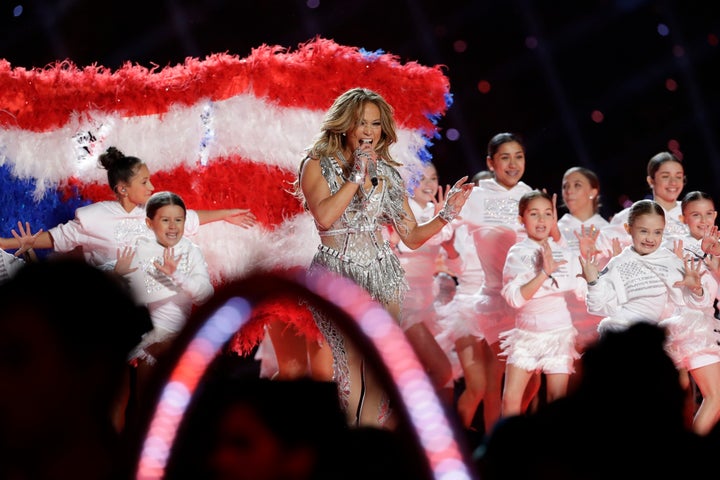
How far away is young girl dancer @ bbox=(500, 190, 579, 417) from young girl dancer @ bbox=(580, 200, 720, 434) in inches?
9.1

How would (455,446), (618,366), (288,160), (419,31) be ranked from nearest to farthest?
(455,446) → (618,366) → (288,160) → (419,31)

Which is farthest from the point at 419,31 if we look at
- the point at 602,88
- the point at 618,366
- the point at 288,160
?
the point at 618,366

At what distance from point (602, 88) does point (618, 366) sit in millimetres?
6660

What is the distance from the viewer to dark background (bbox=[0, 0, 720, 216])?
25.5ft

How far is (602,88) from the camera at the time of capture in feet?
26.0

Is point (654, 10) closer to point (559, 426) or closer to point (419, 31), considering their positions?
point (419, 31)

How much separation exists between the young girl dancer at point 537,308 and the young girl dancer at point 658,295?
0.23 metres

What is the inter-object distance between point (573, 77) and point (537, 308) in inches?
118

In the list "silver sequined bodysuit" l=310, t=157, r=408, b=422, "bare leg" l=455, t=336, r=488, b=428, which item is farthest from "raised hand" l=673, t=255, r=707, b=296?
"silver sequined bodysuit" l=310, t=157, r=408, b=422

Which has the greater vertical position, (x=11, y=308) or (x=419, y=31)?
(x=419, y=31)

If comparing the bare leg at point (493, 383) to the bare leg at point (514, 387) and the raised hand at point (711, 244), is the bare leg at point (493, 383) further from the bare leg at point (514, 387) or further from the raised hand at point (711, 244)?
the raised hand at point (711, 244)

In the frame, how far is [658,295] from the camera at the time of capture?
529cm

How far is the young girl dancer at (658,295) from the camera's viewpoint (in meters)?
5.27

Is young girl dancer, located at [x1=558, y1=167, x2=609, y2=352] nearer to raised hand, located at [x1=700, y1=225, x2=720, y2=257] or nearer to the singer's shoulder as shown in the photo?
raised hand, located at [x1=700, y1=225, x2=720, y2=257]
